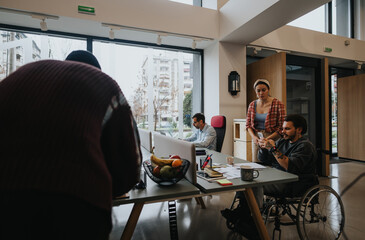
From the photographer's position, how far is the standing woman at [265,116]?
2648mm

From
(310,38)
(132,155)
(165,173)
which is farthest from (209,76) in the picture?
(132,155)

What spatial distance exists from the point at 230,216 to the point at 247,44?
3565mm

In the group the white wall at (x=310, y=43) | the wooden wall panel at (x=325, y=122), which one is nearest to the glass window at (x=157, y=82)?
the white wall at (x=310, y=43)

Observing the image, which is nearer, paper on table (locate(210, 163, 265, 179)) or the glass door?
paper on table (locate(210, 163, 265, 179))

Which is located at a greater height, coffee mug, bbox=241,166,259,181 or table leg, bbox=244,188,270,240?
coffee mug, bbox=241,166,259,181

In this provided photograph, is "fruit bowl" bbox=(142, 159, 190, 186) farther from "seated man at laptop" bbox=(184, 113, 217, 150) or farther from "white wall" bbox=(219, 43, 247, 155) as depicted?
"white wall" bbox=(219, 43, 247, 155)

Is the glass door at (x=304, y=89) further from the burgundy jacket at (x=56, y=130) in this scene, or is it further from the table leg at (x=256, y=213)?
the burgundy jacket at (x=56, y=130)

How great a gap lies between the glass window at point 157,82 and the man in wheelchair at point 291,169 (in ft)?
9.32

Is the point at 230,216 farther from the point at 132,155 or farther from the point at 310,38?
the point at 310,38

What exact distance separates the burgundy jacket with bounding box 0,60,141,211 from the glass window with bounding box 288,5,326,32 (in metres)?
5.64

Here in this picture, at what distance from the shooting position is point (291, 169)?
1.84 meters

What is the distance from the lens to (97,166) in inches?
25.3

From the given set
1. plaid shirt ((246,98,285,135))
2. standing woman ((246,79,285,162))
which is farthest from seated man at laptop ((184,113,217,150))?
plaid shirt ((246,98,285,135))

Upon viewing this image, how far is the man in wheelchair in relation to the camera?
1.80 metres
